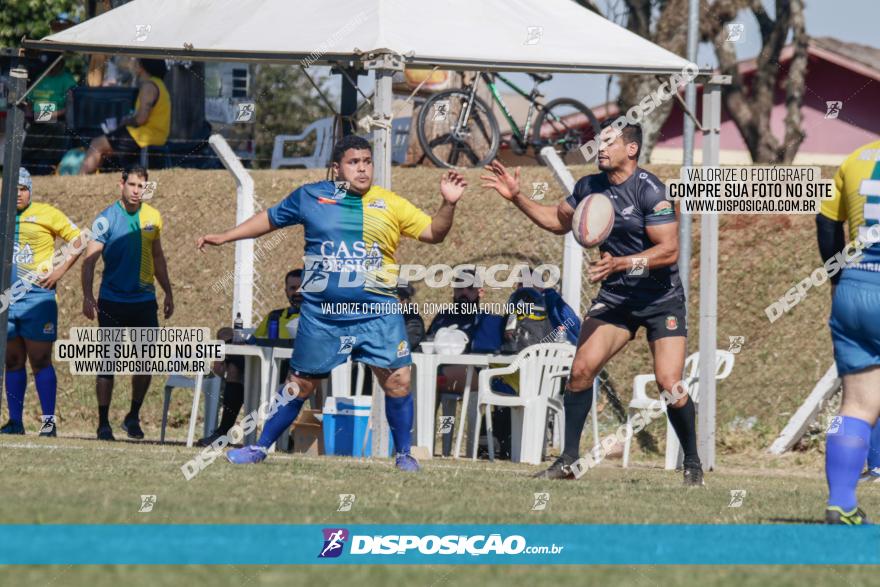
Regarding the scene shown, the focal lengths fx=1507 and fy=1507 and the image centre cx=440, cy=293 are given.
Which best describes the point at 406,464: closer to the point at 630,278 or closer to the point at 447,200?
the point at 447,200

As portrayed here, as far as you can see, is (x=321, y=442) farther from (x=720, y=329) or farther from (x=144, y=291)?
(x=720, y=329)

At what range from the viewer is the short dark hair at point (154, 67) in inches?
653

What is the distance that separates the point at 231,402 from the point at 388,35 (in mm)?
3712

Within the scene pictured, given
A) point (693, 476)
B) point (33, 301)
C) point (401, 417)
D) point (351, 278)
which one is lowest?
point (693, 476)

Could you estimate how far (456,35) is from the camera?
12234 mm

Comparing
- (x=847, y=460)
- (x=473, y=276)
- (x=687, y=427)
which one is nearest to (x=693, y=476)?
(x=687, y=427)

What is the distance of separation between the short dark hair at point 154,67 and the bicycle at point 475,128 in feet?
9.93

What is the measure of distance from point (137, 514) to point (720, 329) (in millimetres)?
9997

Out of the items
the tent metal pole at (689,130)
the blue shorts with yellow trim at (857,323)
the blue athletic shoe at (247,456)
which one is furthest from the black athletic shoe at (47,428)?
the blue shorts with yellow trim at (857,323)

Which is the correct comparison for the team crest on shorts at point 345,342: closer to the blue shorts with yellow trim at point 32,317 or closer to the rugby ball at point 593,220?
the rugby ball at point 593,220

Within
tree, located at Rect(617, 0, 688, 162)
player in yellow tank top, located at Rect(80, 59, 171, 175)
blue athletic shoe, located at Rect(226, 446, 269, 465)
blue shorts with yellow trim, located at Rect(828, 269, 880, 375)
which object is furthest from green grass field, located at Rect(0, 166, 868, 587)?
tree, located at Rect(617, 0, 688, 162)

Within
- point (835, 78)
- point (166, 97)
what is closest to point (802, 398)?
point (166, 97)

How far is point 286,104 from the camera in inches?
1644

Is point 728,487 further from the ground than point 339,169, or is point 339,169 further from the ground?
point 339,169
